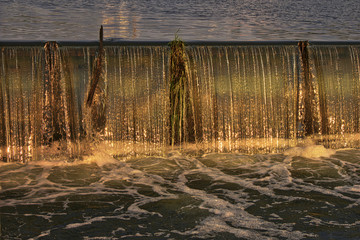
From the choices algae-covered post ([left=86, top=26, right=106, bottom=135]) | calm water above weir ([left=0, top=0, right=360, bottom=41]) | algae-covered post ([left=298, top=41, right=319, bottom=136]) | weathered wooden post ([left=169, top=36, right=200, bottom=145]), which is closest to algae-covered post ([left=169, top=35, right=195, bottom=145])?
weathered wooden post ([left=169, top=36, right=200, bottom=145])

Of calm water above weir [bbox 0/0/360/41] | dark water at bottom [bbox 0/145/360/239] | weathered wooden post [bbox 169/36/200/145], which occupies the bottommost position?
dark water at bottom [bbox 0/145/360/239]

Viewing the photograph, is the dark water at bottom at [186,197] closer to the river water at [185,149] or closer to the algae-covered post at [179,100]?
the river water at [185,149]

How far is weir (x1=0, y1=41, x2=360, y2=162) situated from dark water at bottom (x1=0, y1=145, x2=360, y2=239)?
0.32 meters

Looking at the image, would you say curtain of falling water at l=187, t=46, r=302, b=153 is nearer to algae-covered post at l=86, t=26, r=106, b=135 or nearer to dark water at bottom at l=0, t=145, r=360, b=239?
dark water at bottom at l=0, t=145, r=360, b=239

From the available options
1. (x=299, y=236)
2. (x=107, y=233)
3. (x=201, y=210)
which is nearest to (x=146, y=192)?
(x=201, y=210)

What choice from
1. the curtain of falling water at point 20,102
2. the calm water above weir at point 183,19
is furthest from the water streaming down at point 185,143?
the calm water above weir at point 183,19

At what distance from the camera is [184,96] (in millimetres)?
7754

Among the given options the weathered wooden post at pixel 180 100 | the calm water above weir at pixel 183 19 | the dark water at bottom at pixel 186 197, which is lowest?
the dark water at bottom at pixel 186 197

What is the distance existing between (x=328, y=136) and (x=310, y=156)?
868mm

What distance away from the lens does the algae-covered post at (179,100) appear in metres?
7.73

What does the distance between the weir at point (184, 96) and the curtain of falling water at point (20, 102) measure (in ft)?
0.05

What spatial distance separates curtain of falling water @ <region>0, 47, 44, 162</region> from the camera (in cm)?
727

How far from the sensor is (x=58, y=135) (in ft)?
24.3

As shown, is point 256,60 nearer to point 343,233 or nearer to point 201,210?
point 201,210
